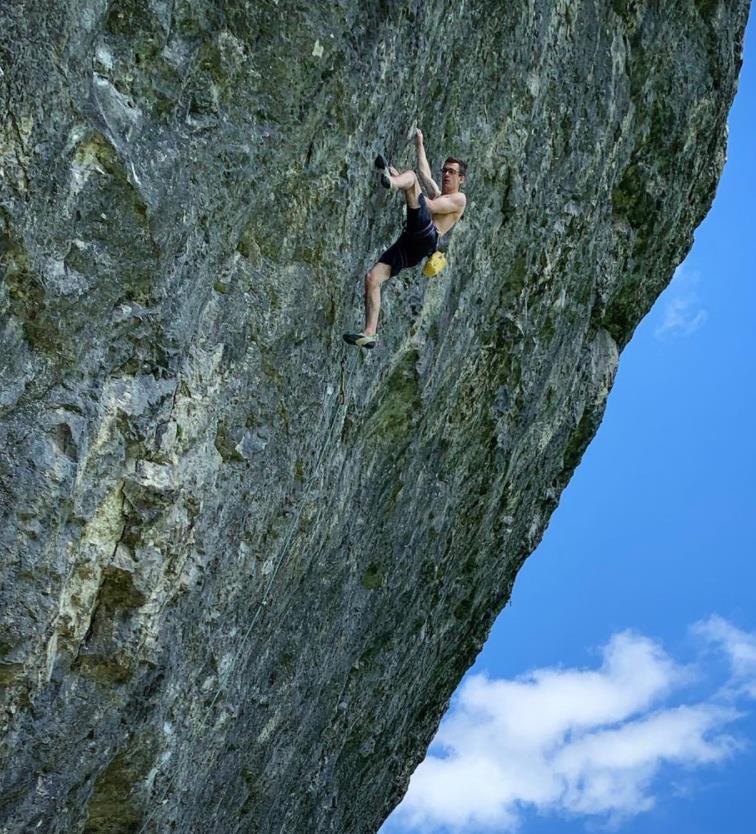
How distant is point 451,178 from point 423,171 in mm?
352

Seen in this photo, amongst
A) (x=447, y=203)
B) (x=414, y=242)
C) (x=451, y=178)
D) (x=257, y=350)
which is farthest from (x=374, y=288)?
(x=257, y=350)

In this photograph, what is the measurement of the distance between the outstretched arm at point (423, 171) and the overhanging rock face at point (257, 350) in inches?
7.6

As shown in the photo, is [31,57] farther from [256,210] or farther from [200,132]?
[256,210]

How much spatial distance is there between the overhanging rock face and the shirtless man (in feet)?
0.80

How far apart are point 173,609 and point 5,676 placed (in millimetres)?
1595

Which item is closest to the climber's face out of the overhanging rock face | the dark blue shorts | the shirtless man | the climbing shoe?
the shirtless man

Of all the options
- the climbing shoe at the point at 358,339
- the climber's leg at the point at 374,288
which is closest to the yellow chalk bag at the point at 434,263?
the climber's leg at the point at 374,288

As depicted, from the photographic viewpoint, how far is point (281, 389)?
951 cm

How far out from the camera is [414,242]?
9.80m

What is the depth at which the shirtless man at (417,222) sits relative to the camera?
9570 millimetres

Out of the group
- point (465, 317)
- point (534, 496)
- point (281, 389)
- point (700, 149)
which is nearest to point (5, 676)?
point (281, 389)

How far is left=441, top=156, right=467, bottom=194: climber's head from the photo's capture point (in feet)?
32.9

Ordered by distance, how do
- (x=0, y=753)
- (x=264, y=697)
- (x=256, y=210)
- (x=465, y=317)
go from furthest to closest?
(x=465, y=317)
(x=264, y=697)
(x=256, y=210)
(x=0, y=753)

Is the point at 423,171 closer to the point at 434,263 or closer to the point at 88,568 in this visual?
the point at 434,263
